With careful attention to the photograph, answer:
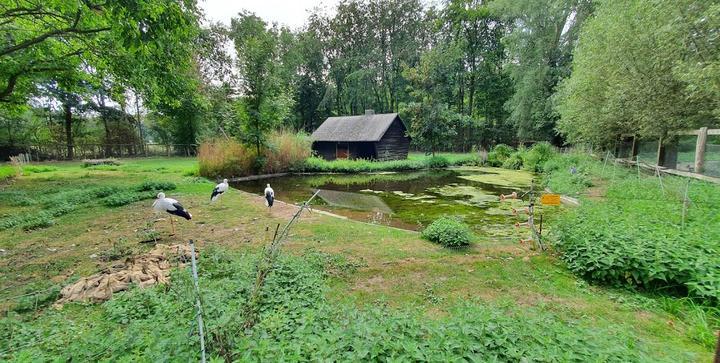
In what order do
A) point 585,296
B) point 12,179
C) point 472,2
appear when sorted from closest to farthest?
point 585,296 → point 12,179 → point 472,2

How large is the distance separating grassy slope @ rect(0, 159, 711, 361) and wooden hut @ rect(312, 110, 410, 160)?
57.3 ft

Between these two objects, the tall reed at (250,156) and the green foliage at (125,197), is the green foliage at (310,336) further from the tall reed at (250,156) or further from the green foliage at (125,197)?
the tall reed at (250,156)

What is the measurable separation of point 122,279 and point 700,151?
15425 mm

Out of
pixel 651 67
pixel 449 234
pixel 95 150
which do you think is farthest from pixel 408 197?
pixel 95 150

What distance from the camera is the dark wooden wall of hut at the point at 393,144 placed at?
973 inches

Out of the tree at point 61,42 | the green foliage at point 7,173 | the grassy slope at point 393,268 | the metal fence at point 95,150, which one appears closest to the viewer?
the grassy slope at point 393,268

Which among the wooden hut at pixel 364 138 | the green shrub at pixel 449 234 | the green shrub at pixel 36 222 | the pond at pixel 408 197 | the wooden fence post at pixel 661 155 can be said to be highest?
the wooden hut at pixel 364 138

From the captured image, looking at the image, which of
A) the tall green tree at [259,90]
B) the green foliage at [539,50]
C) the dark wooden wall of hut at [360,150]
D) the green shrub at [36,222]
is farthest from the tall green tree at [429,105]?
the green shrub at [36,222]

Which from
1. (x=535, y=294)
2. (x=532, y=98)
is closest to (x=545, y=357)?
(x=535, y=294)

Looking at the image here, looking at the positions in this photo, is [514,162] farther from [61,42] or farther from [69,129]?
[69,129]

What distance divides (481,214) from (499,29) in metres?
33.7

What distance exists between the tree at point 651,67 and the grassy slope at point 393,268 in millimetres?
6895

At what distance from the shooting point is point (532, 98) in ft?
82.2

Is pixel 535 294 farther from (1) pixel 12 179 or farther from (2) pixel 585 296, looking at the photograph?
(1) pixel 12 179
